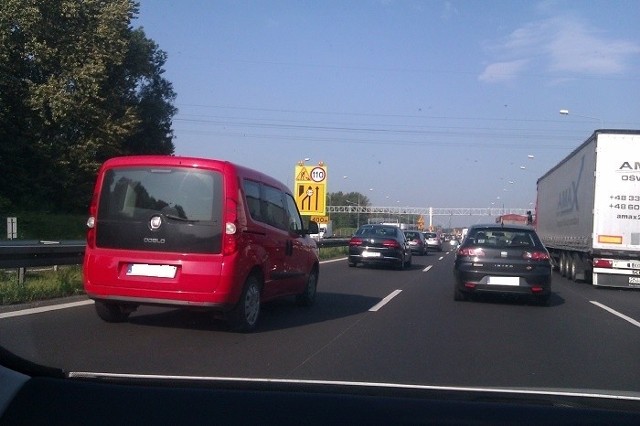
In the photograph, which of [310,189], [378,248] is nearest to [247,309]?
[378,248]

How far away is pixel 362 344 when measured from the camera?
9.27 metres

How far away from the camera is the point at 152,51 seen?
169ft

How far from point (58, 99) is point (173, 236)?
108ft

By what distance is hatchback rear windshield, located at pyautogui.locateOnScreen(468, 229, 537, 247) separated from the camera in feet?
48.1

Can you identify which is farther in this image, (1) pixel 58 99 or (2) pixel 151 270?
(1) pixel 58 99

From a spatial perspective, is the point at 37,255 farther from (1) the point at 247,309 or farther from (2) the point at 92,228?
(1) the point at 247,309

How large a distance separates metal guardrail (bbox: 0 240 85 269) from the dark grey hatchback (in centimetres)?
713

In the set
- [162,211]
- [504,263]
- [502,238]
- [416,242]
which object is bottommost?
[416,242]

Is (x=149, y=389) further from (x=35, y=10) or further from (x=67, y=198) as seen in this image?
(x=67, y=198)

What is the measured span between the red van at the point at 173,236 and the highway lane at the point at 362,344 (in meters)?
0.53

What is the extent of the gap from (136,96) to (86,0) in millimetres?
9919

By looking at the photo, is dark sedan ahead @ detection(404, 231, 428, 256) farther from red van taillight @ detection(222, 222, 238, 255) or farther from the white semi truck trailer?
red van taillight @ detection(222, 222, 238, 255)

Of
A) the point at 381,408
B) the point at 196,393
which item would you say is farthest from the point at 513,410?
the point at 196,393

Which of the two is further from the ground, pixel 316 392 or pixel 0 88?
pixel 0 88
